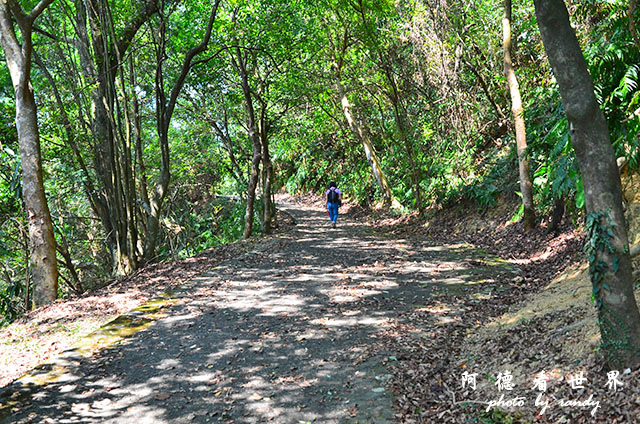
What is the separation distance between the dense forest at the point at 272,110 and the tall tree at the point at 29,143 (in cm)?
3

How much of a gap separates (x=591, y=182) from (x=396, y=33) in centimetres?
Result: 1147

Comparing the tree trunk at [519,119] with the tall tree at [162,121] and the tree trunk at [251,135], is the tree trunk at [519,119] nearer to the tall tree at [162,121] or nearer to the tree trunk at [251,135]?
the tall tree at [162,121]

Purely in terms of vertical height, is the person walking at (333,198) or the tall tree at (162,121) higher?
the tall tree at (162,121)

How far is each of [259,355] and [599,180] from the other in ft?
12.6

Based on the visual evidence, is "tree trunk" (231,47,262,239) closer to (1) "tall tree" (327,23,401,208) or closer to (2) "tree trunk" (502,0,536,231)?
(1) "tall tree" (327,23,401,208)

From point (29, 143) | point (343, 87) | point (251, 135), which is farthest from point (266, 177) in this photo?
point (29, 143)

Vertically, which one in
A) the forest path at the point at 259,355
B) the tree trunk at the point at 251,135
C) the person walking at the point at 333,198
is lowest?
the forest path at the point at 259,355

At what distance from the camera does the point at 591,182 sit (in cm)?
319

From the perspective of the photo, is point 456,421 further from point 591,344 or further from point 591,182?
point 591,182

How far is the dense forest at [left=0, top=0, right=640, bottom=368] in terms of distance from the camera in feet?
18.0

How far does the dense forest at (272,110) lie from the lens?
5.48 meters

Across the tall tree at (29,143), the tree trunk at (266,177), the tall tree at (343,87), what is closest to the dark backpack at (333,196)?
the tree trunk at (266,177)

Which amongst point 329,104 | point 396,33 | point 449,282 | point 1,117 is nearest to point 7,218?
point 1,117

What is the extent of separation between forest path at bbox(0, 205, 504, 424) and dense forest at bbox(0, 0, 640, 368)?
2322 millimetres
